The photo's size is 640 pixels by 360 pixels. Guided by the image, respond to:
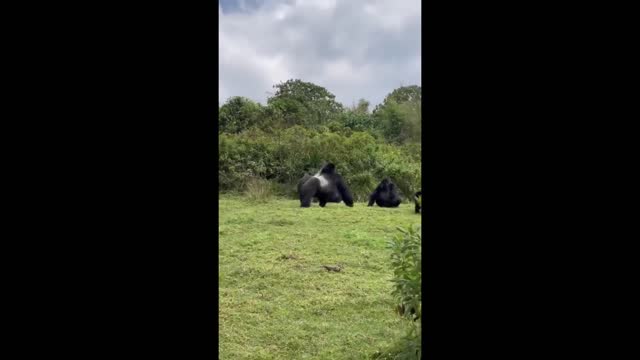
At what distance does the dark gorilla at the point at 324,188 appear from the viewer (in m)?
7.07

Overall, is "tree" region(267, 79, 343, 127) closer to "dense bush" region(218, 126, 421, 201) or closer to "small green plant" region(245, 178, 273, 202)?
"dense bush" region(218, 126, 421, 201)

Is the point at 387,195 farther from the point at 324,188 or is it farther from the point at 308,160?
the point at 308,160

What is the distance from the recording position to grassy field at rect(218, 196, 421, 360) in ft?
11.6

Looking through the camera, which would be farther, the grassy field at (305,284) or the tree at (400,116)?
the tree at (400,116)

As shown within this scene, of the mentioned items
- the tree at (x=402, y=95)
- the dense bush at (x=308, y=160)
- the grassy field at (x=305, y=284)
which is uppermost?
the tree at (x=402, y=95)

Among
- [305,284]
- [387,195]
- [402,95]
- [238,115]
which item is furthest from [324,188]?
[402,95]

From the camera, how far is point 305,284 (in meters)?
4.50

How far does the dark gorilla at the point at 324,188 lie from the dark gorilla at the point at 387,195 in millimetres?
364

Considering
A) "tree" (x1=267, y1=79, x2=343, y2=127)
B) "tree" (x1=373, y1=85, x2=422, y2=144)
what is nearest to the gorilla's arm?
"tree" (x1=373, y1=85, x2=422, y2=144)

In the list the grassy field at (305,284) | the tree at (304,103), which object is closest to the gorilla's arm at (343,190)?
the grassy field at (305,284)

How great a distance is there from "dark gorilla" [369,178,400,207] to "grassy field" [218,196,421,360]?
0.32 m

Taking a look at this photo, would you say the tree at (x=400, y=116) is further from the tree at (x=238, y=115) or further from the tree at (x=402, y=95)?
the tree at (x=238, y=115)
